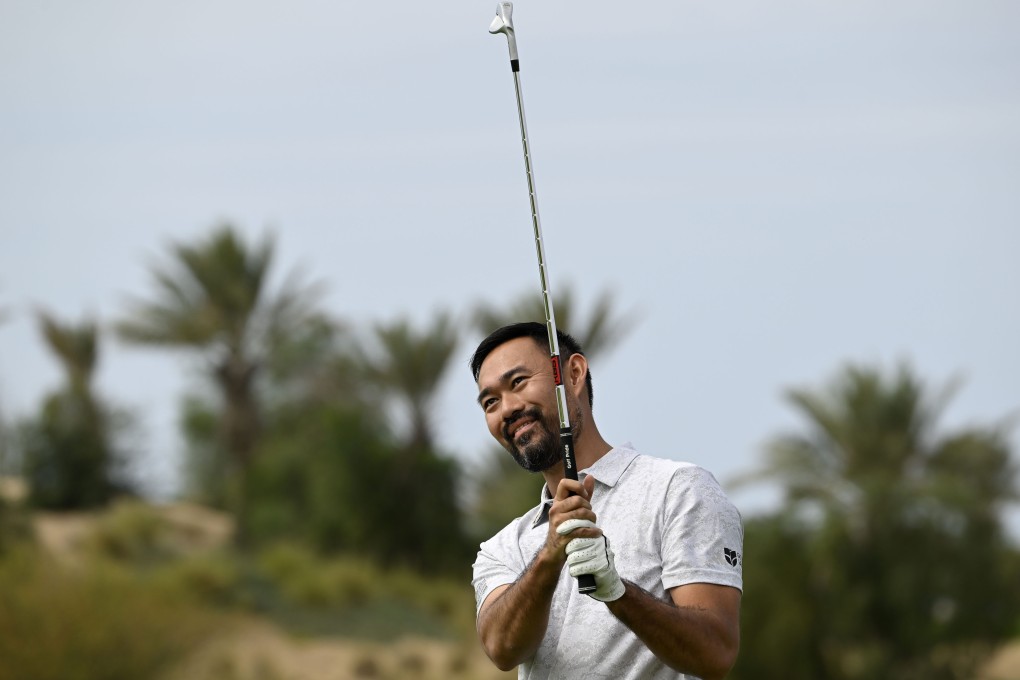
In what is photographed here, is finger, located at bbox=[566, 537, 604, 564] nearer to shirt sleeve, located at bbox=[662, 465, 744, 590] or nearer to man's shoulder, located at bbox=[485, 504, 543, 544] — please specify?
shirt sleeve, located at bbox=[662, 465, 744, 590]

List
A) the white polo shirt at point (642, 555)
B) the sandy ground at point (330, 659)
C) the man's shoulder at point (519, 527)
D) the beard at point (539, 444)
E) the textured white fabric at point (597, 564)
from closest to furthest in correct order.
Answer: the textured white fabric at point (597, 564) < the white polo shirt at point (642, 555) < the beard at point (539, 444) < the man's shoulder at point (519, 527) < the sandy ground at point (330, 659)

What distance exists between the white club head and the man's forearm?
1.57 meters

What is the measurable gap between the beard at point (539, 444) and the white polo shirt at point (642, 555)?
0.14 meters

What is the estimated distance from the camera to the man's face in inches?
166

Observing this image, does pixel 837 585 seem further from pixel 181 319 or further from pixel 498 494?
pixel 181 319

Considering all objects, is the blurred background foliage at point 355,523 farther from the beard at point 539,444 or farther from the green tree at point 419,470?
the beard at point 539,444

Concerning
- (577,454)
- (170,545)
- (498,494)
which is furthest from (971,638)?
(577,454)

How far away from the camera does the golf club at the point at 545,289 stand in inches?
159

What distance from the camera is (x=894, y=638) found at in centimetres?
2691

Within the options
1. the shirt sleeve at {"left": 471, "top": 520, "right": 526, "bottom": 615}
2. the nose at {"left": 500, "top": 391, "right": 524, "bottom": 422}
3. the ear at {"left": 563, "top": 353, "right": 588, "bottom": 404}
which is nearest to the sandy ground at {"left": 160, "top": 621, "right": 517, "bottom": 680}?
the shirt sleeve at {"left": 471, "top": 520, "right": 526, "bottom": 615}

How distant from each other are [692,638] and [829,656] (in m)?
23.7

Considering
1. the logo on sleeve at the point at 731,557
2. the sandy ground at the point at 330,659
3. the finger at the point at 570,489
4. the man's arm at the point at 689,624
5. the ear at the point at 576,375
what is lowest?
the man's arm at the point at 689,624

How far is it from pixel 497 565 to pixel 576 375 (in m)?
0.59

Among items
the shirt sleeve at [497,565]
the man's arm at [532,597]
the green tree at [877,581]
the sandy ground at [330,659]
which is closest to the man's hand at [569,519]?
the man's arm at [532,597]
